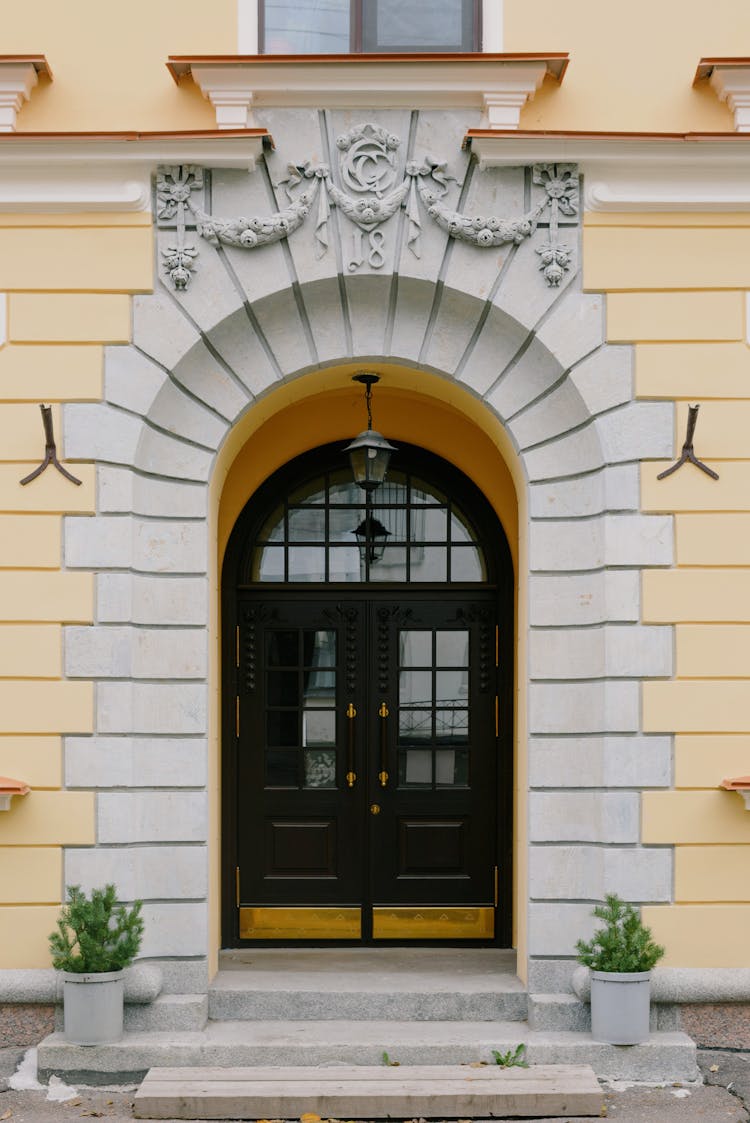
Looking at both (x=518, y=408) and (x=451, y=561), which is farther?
(x=451, y=561)

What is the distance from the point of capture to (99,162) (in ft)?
23.9

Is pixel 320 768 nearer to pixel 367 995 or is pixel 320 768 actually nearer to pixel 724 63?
pixel 367 995

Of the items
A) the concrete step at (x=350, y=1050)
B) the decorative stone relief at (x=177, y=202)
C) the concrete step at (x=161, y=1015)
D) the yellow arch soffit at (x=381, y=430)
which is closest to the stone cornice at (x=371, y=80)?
the decorative stone relief at (x=177, y=202)

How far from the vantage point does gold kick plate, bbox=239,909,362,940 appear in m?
8.70

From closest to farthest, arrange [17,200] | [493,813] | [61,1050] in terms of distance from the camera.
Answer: [61,1050]
[17,200]
[493,813]

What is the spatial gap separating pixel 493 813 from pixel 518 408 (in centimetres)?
293

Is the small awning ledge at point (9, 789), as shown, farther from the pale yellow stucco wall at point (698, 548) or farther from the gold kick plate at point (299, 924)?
the pale yellow stucco wall at point (698, 548)

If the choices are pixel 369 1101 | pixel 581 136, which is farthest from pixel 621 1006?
pixel 581 136

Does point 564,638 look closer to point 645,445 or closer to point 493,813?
point 645,445

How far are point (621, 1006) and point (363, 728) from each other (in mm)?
2705

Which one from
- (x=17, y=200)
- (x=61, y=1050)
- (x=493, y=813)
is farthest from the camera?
(x=493, y=813)

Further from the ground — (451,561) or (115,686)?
(451,561)

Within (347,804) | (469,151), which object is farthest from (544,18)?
(347,804)

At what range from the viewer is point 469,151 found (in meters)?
7.38
